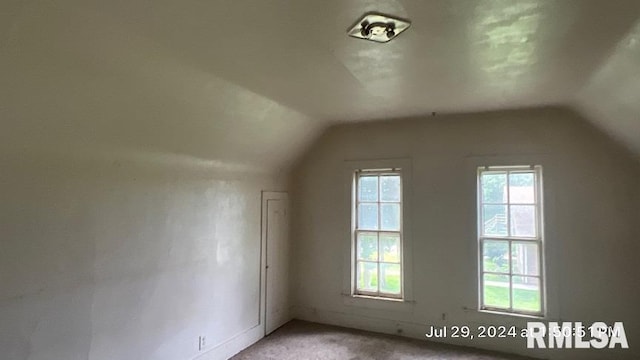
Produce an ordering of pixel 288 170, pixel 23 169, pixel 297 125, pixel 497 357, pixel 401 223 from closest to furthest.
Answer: pixel 23 169, pixel 497 357, pixel 297 125, pixel 401 223, pixel 288 170

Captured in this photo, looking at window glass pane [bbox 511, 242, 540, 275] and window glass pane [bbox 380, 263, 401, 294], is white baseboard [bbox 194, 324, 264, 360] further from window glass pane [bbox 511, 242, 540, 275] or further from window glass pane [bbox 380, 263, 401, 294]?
window glass pane [bbox 511, 242, 540, 275]

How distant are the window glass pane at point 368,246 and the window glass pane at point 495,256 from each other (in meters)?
1.23

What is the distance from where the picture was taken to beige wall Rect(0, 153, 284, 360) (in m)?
2.15

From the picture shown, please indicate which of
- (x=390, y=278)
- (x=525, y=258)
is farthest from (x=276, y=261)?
(x=525, y=258)

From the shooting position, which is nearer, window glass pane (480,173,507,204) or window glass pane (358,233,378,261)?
window glass pane (480,173,507,204)

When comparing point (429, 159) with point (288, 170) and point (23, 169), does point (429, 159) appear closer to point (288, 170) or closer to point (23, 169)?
point (288, 170)

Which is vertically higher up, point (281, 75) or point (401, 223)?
point (281, 75)

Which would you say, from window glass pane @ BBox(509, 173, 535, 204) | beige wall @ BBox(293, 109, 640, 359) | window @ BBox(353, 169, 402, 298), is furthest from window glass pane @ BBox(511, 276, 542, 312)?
window @ BBox(353, 169, 402, 298)

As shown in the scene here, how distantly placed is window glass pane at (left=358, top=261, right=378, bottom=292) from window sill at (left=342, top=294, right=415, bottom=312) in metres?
0.13

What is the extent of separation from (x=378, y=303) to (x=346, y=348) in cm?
71

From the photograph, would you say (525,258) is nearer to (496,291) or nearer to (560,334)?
(496,291)

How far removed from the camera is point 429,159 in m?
4.30

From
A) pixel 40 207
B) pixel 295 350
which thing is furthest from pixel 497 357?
pixel 40 207

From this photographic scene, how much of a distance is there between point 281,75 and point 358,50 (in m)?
0.65
